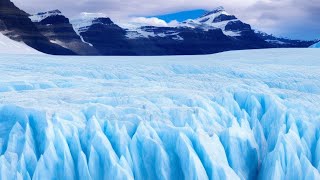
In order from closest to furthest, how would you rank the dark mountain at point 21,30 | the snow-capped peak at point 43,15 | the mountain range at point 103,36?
the dark mountain at point 21,30, the mountain range at point 103,36, the snow-capped peak at point 43,15

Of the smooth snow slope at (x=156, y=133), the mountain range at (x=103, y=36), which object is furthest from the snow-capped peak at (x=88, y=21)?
the smooth snow slope at (x=156, y=133)

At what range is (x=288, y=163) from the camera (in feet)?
33.7

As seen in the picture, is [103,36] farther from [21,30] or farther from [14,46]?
[14,46]

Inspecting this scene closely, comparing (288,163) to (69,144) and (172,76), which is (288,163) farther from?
(172,76)

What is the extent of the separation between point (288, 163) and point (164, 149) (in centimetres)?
278

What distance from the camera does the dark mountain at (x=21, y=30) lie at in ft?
391

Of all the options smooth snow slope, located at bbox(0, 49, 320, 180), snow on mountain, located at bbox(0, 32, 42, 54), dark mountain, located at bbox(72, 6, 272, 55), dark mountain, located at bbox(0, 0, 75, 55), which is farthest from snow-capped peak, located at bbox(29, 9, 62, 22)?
smooth snow slope, located at bbox(0, 49, 320, 180)

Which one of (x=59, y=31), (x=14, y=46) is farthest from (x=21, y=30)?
(x=59, y=31)

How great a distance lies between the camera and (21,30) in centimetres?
12144

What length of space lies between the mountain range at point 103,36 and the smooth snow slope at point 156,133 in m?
111

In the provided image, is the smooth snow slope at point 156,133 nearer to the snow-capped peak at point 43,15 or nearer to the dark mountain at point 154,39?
the dark mountain at point 154,39

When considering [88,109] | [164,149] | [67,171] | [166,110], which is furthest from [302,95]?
[67,171]

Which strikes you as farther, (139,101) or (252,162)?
(139,101)

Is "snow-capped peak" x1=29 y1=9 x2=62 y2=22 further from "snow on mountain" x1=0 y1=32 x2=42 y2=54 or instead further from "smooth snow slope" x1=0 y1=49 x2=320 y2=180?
"smooth snow slope" x1=0 y1=49 x2=320 y2=180
